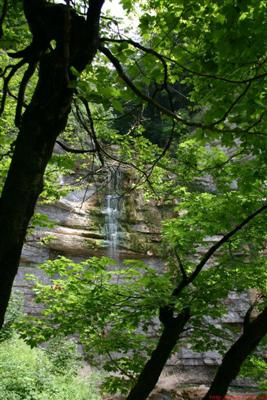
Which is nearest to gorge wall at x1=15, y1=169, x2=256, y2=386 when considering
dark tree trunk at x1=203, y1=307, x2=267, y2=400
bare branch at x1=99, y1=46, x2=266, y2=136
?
dark tree trunk at x1=203, y1=307, x2=267, y2=400

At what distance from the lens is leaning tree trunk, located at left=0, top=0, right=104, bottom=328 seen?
65.1 inches

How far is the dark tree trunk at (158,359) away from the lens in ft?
13.6

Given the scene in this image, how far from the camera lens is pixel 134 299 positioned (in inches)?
185

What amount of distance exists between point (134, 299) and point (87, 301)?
1.98 feet

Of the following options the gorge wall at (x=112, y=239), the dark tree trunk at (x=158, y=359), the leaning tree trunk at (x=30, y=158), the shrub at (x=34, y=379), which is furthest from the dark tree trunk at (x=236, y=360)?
the gorge wall at (x=112, y=239)

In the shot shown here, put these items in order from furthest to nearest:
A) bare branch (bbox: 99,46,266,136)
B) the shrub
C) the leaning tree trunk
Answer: the shrub < bare branch (bbox: 99,46,266,136) < the leaning tree trunk

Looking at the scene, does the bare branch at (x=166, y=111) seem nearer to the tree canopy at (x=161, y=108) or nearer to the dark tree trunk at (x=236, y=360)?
the tree canopy at (x=161, y=108)

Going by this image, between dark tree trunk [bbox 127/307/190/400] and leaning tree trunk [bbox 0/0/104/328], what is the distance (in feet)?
9.59

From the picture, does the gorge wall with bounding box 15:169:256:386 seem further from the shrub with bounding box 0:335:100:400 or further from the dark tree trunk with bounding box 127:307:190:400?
the dark tree trunk with bounding box 127:307:190:400

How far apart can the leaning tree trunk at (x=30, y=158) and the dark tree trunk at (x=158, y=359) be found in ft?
9.59

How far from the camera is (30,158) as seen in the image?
1.69 metres

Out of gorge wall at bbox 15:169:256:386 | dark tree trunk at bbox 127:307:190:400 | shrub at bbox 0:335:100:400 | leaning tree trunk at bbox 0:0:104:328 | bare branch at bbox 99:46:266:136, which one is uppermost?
gorge wall at bbox 15:169:256:386

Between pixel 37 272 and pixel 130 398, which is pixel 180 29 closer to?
pixel 130 398

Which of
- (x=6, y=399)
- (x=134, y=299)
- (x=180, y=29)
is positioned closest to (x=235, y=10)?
(x=180, y=29)
